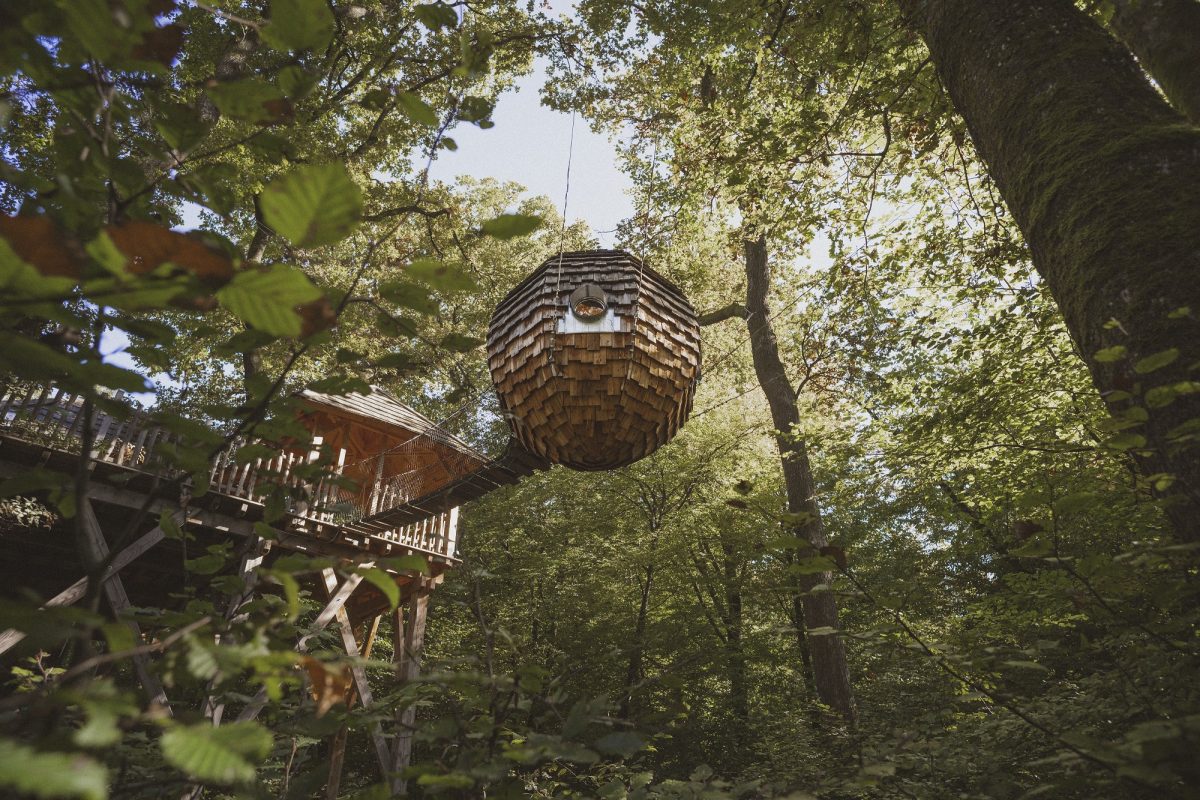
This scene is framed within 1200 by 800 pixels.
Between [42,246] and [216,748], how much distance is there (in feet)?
1.67

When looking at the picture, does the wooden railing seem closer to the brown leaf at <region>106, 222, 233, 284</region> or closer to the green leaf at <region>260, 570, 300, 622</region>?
the green leaf at <region>260, 570, 300, 622</region>

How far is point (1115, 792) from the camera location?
55.8 inches

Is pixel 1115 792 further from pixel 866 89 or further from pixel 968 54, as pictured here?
pixel 866 89

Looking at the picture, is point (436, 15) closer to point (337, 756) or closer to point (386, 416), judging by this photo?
point (337, 756)

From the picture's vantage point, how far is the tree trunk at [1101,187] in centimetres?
133

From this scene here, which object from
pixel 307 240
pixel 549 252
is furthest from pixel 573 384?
pixel 549 252

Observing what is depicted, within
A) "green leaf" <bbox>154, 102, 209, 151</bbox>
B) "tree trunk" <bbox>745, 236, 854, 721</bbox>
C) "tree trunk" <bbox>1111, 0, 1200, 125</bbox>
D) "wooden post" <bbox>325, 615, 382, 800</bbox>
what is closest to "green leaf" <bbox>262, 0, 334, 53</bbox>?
"green leaf" <bbox>154, 102, 209, 151</bbox>

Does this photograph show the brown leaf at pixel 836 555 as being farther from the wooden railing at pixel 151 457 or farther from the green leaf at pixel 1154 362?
the wooden railing at pixel 151 457

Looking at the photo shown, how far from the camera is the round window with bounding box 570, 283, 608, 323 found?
2459mm

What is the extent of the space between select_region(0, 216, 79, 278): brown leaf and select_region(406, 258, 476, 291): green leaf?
364 mm

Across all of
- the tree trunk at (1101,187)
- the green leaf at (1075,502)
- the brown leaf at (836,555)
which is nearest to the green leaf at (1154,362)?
the tree trunk at (1101,187)

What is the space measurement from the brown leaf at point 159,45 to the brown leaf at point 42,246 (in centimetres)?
33

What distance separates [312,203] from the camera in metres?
0.70

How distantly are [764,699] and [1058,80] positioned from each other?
487 inches
